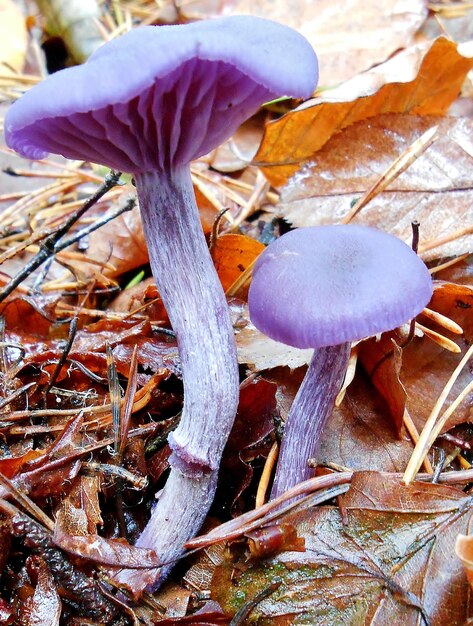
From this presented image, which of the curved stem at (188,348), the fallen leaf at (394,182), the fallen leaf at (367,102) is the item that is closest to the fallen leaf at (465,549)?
the curved stem at (188,348)

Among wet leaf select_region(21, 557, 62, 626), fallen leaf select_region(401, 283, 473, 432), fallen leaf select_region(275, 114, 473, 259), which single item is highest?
fallen leaf select_region(275, 114, 473, 259)

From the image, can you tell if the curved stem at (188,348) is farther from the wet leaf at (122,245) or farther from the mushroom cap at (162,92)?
→ the wet leaf at (122,245)

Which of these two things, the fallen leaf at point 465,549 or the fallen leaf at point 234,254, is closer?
the fallen leaf at point 465,549

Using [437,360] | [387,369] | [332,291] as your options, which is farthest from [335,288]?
[437,360]

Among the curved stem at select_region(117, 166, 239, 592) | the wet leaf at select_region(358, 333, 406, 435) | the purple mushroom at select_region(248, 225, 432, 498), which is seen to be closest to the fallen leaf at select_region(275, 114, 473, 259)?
the wet leaf at select_region(358, 333, 406, 435)

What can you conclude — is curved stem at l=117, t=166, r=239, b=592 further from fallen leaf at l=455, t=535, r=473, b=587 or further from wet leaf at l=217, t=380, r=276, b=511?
fallen leaf at l=455, t=535, r=473, b=587

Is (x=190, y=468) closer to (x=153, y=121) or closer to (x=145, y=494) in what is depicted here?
(x=145, y=494)

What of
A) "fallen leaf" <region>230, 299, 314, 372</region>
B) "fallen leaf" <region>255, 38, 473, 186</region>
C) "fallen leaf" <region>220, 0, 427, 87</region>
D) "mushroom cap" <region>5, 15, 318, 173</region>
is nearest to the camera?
"mushroom cap" <region>5, 15, 318, 173</region>
